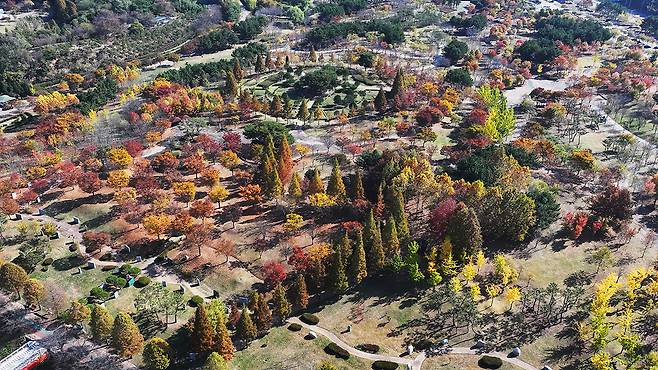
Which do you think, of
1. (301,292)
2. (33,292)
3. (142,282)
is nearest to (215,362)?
(301,292)

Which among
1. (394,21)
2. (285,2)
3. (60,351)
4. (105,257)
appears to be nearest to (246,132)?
(105,257)

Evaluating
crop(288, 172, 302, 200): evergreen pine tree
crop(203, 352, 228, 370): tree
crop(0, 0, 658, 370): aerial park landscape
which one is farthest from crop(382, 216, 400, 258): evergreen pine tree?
crop(203, 352, 228, 370): tree

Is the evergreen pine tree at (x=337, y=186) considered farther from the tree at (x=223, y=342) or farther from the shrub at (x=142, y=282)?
the tree at (x=223, y=342)

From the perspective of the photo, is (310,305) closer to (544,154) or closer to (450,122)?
(544,154)

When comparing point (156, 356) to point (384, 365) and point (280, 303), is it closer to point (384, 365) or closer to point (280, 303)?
point (280, 303)

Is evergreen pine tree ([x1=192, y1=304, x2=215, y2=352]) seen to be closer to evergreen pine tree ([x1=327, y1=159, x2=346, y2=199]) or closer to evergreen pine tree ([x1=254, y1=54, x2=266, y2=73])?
evergreen pine tree ([x1=327, y1=159, x2=346, y2=199])

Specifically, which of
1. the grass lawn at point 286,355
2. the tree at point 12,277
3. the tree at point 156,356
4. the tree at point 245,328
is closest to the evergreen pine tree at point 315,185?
the grass lawn at point 286,355
